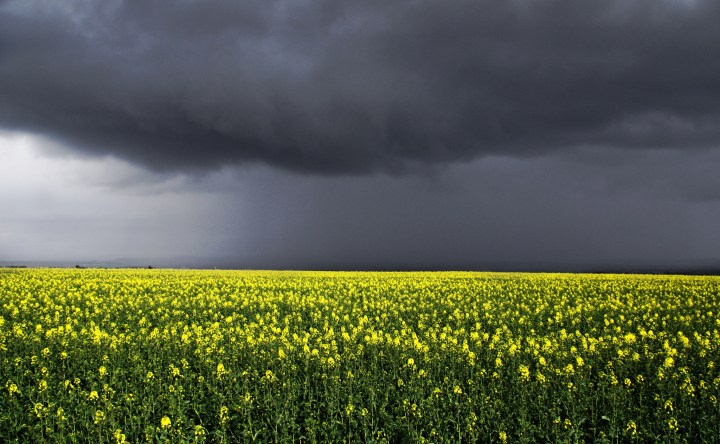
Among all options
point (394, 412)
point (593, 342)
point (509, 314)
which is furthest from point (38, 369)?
point (509, 314)

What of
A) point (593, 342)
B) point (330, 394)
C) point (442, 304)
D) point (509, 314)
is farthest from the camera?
point (442, 304)

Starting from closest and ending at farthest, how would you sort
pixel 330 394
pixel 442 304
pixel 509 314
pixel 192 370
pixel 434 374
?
pixel 330 394
pixel 434 374
pixel 192 370
pixel 509 314
pixel 442 304

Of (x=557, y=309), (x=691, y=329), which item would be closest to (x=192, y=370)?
(x=557, y=309)

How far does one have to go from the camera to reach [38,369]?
1155 centimetres

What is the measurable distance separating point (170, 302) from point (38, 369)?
39.3 ft

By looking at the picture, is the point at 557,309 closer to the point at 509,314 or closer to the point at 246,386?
the point at 509,314

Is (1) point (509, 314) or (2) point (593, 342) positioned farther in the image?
(1) point (509, 314)

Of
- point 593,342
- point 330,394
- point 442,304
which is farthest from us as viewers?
point 442,304

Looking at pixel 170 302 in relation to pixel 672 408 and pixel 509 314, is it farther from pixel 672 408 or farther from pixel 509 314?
pixel 672 408

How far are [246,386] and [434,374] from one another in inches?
172

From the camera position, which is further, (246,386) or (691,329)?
(691,329)

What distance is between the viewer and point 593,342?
1352 cm

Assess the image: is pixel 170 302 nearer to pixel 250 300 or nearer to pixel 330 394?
pixel 250 300

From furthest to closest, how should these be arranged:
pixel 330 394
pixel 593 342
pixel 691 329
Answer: pixel 691 329 < pixel 593 342 < pixel 330 394
